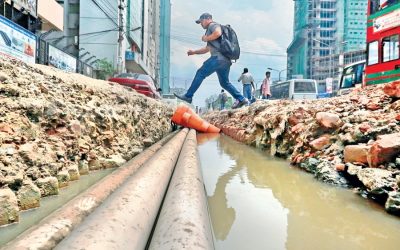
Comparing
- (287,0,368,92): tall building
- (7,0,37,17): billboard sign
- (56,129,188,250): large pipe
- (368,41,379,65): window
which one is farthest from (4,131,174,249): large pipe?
(287,0,368,92): tall building

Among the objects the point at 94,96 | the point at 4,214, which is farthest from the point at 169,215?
the point at 94,96

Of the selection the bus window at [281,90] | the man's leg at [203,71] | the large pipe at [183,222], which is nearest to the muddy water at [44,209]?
the large pipe at [183,222]

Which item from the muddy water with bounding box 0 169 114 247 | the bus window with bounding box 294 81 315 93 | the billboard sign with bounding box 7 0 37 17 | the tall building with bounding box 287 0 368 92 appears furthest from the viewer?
the tall building with bounding box 287 0 368 92

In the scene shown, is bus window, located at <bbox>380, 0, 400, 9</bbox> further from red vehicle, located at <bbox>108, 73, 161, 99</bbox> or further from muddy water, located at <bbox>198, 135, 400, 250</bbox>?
red vehicle, located at <bbox>108, 73, 161, 99</bbox>

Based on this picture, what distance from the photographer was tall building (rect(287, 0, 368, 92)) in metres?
64.4

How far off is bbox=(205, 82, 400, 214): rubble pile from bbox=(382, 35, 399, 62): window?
5.11 m

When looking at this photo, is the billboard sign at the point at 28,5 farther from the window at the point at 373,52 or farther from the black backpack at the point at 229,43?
the window at the point at 373,52

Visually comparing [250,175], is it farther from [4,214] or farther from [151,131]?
[151,131]

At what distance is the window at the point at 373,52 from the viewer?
1041cm

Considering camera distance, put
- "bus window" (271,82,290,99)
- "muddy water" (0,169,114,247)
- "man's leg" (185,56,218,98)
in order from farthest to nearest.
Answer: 1. "bus window" (271,82,290,99)
2. "man's leg" (185,56,218,98)
3. "muddy water" (0,169,114,247)

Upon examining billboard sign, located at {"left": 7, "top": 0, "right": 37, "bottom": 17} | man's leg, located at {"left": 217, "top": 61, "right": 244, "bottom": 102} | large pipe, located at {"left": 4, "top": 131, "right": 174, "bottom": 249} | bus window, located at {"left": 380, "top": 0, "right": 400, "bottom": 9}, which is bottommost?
large pipe, located at {"left": 4, "top": 131, "right": 174, "bottom": 249}

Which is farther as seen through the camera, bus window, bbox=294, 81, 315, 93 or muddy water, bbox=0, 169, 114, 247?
bus window, bbox=294, 81, 315, 93

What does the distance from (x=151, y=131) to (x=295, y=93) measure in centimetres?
1529

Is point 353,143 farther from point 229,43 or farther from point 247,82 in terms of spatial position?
point 247,82
